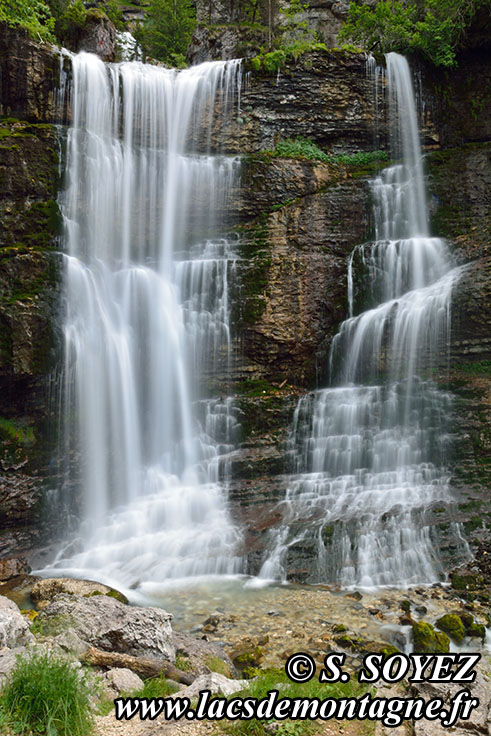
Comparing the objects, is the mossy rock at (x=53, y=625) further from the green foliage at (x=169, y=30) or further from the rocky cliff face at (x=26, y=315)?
the green foliage at (x=169, y=30)

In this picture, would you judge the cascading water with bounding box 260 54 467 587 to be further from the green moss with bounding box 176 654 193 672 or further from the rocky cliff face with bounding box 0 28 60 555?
the rocky cliff face with bounding box 0 28 60 555

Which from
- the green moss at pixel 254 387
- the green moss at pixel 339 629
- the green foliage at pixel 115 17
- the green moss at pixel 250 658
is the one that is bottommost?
the green moss at pixel 339 629

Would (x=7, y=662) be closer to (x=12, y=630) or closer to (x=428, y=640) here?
(x=12, y=630)

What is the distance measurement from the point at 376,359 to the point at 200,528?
6.13 metres

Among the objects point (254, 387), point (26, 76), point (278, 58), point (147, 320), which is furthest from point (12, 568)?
point (278, 58)

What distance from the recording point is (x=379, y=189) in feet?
53.4

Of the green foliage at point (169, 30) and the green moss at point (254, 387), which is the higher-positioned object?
the green foliage at point (169, 30)

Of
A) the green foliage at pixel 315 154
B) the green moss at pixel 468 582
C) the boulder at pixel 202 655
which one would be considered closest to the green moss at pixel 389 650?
the boulder at pixel 202 655

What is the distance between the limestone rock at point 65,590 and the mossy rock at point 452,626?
5.11m

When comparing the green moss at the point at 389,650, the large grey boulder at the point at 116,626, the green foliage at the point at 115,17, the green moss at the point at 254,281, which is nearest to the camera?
the large grey boulder at the point at 116,626

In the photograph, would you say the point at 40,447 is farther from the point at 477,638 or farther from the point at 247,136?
the point at 247,136

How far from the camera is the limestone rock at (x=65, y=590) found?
8570 millimetres

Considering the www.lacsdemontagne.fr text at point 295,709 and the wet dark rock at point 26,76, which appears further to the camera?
the wet dark rock at point 26,76

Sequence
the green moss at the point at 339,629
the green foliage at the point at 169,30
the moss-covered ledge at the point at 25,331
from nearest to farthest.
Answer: the green moss at the point at 339,629, the moss-covered ledge at the point at 25,331, the green foliage at the point at 169,30
